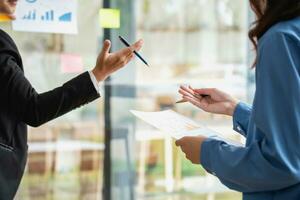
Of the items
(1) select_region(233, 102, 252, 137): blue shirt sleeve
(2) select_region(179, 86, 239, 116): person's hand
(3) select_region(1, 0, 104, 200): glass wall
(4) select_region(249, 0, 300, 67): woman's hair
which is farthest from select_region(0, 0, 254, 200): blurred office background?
(4) select_region(249, 0, 300, 67): woman's hair

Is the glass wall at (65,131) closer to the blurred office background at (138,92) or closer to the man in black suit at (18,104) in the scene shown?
the blurred office background at (138,92)

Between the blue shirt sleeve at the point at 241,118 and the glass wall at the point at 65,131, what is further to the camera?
the glass wall at the point at 65,131

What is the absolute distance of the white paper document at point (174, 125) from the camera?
4.33 ft

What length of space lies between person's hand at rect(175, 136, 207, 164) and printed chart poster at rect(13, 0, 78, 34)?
1139mm

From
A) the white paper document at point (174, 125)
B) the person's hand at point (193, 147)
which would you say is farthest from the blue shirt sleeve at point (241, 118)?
the person's hand at point (193, 147)

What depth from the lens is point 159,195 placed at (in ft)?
8.93

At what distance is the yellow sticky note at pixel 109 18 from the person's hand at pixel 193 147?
50.5 inches

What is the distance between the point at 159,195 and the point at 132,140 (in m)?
0.39

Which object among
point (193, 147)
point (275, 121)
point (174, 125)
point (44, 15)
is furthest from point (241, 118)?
point (44, 15)

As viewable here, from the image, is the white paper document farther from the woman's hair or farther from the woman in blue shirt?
the woman's hair

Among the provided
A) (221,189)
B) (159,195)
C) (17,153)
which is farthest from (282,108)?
(221,189)

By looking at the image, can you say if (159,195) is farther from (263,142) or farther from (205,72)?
(263,142)

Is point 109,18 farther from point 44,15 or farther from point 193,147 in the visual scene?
point 193,147

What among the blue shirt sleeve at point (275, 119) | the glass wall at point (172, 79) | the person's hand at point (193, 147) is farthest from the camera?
the glass wall at point (172, 79)
